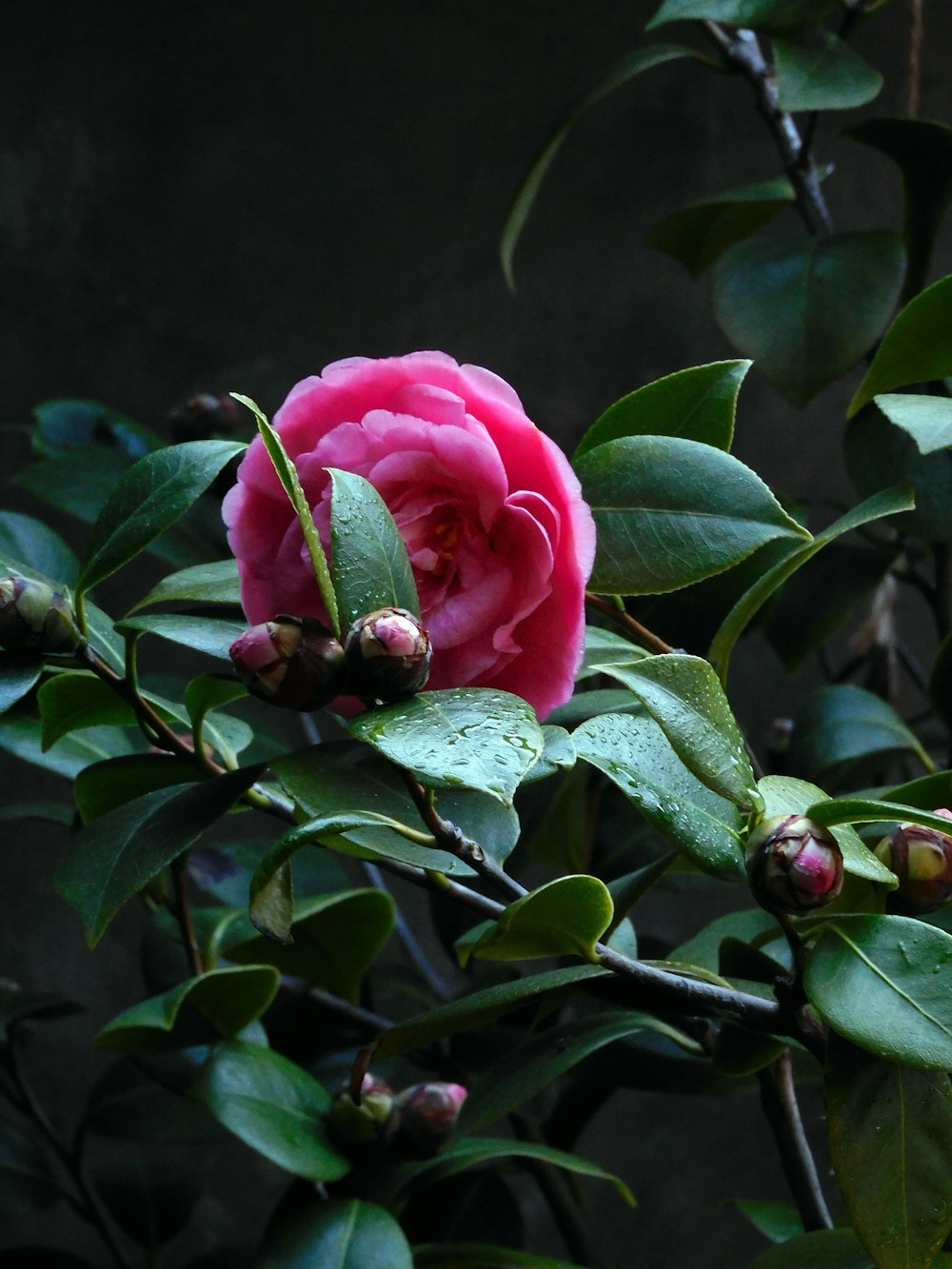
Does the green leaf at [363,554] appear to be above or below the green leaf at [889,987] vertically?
above

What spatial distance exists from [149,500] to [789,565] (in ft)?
0.90

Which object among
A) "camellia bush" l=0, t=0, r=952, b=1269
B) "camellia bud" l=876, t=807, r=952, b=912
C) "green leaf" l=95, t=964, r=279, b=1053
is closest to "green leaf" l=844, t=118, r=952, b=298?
"camellia bush" l=0, t=0, r=952, b=1269

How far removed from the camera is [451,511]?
0.50m

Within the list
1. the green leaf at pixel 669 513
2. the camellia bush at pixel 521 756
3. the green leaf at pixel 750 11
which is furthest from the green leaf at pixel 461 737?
the green leaf at pixel 750 11

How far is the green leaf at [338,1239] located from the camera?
0.65m

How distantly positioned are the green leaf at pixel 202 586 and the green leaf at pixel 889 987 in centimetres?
30

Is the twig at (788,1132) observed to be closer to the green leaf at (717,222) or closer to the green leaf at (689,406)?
the green leaf at (689,406)

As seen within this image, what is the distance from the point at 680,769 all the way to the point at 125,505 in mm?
262

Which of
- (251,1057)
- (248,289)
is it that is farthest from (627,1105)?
(248,289)

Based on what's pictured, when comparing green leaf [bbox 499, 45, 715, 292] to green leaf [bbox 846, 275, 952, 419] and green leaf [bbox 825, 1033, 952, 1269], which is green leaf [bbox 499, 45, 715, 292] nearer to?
green leaf [bbox 846, 275, 952, 419]

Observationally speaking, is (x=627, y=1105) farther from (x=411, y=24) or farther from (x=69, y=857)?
(x=411, y=24)

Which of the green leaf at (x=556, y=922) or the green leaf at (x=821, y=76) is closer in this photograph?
the green leaf at (x=556, y=922)

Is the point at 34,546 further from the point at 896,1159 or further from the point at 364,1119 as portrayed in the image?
the point at 896,1159

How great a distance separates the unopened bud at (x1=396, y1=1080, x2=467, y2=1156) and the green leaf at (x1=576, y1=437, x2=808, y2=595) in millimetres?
380
